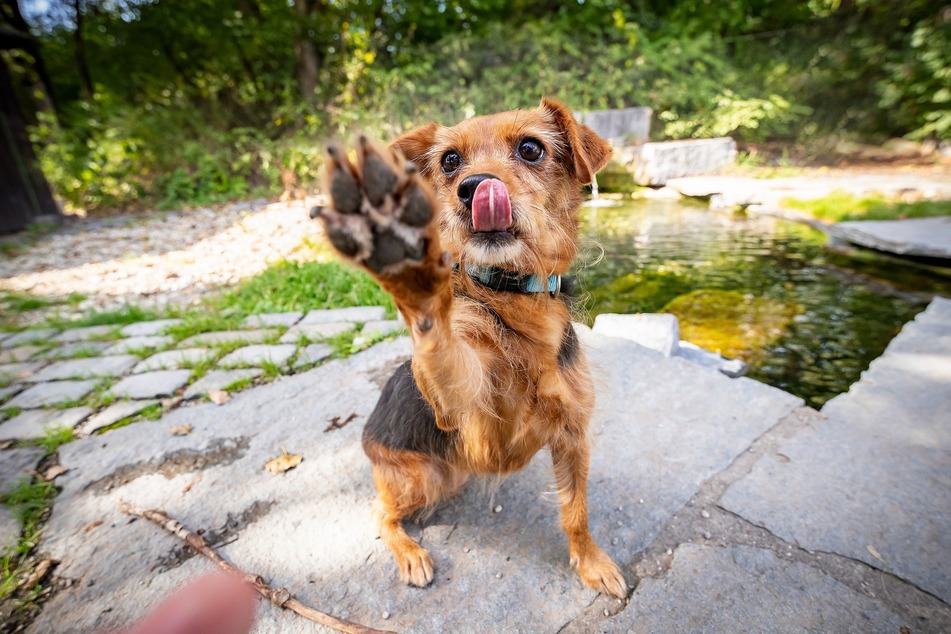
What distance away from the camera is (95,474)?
2.25m

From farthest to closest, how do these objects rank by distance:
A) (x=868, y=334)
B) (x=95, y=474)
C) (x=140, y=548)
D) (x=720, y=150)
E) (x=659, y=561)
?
(x=720, y=150), (x=868, y=334), (x=95, y=474), (x=140, y=548), (x=659, y=561)

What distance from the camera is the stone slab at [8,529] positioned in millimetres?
1825

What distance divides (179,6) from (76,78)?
6440mm

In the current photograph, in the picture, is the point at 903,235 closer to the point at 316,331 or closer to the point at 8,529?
the point at 316,331

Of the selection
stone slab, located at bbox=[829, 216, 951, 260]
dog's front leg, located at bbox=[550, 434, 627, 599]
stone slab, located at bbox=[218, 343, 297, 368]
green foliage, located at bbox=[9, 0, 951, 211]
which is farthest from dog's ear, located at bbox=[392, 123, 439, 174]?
green foliage, located at bbox=[9, 0, 951, 211]

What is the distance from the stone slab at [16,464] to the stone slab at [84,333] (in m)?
1.82

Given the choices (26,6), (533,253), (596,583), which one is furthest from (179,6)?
(596,583)

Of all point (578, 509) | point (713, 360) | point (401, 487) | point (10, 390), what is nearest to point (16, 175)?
point (10, 390)

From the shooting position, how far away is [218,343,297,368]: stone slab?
10.6 ft

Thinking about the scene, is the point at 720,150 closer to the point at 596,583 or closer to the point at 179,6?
the point at 596,583

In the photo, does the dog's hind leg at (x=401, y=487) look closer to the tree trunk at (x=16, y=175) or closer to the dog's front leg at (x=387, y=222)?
the dog's front leg at (x=387, y=222)

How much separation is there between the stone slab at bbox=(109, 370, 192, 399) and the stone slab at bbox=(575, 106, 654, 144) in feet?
36.6

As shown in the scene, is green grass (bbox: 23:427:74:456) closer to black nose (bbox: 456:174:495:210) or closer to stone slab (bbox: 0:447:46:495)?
stone slab (bbox: 0:447:46:495)

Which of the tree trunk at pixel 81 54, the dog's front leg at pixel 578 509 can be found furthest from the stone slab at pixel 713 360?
the tree trunk at pixel 81 54
